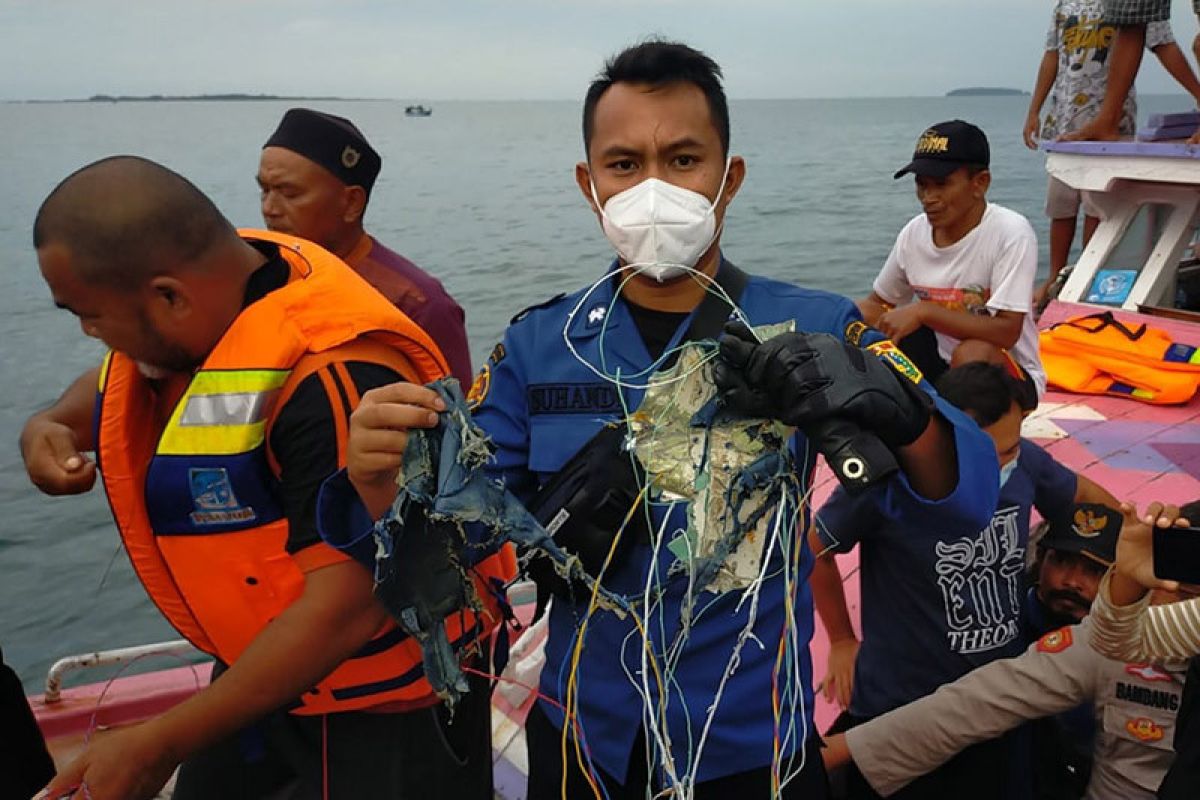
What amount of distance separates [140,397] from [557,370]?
3.12 ft

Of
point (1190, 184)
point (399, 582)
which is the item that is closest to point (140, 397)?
point (399, 582)

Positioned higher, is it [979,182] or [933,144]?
[933,144]

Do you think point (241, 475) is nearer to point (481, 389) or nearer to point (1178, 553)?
point (481, 389)

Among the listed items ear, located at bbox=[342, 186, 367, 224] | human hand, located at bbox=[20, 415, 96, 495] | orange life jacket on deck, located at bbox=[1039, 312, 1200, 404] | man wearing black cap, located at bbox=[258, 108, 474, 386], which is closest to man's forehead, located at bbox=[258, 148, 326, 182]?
man wearing black cap, located at bbox=[258, 108, 474, 386]

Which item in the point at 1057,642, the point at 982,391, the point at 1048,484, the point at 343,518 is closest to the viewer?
the point at 343,518

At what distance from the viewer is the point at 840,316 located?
1.68 meters

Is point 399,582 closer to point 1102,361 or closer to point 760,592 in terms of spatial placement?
point 760,592

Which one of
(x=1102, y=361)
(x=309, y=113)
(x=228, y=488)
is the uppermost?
(x=309, y=113)

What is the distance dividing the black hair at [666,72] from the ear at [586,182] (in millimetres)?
67

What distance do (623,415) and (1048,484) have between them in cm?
200

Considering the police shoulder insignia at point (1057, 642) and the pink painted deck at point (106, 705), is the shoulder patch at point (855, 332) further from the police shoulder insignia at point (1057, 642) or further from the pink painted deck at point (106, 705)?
the pink painted deck at point (106, 705)

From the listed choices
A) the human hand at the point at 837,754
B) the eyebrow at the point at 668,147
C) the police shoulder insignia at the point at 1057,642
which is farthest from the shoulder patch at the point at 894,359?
the human hand at the point at 837,754

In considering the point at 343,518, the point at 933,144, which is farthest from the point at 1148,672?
the point at 933,144

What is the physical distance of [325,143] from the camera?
137 inches
